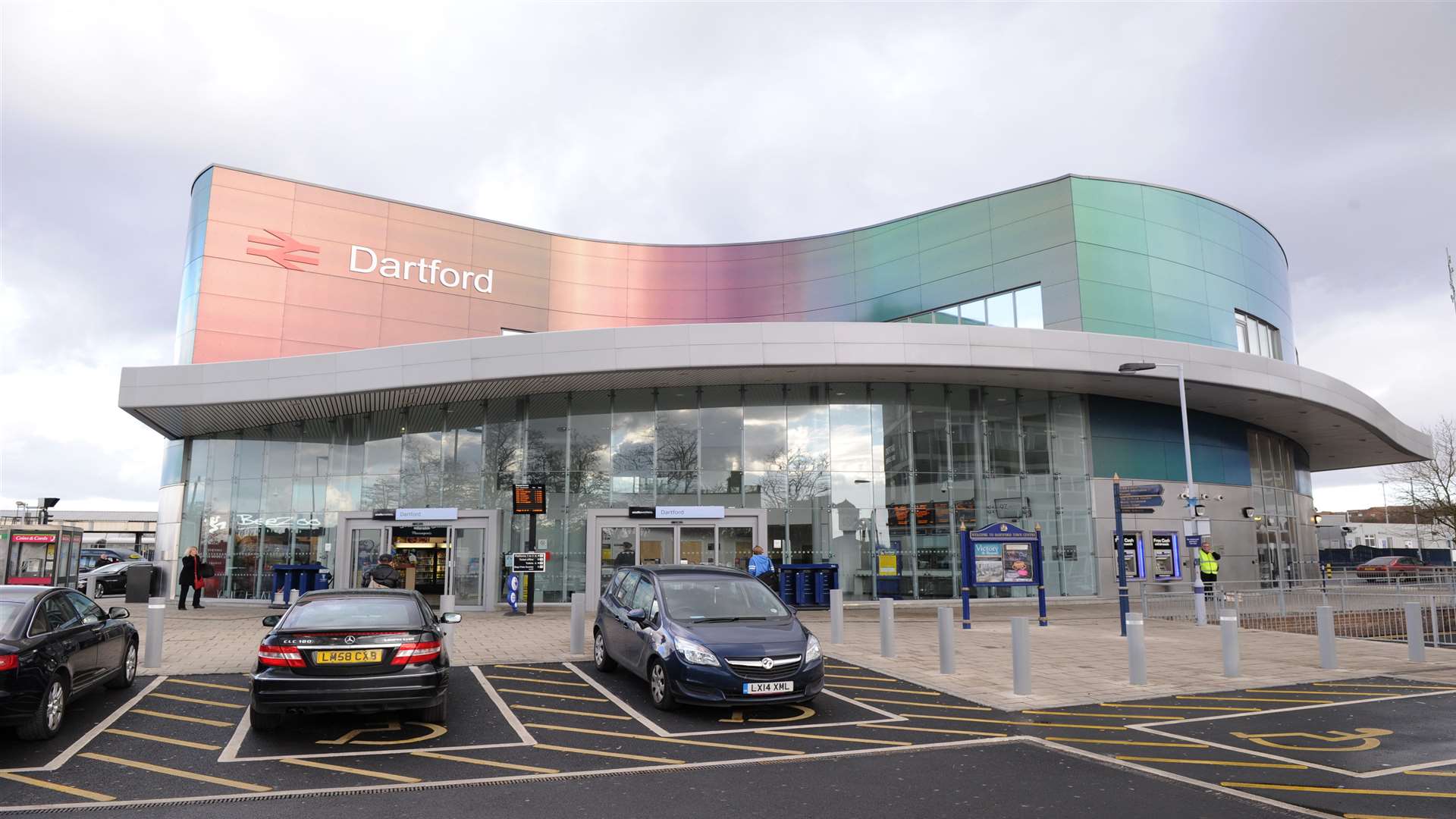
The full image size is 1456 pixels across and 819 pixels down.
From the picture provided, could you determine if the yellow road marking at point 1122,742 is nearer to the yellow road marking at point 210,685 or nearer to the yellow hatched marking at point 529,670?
the yellow hatched marking at point 529,670

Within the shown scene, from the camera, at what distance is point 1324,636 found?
523 inches

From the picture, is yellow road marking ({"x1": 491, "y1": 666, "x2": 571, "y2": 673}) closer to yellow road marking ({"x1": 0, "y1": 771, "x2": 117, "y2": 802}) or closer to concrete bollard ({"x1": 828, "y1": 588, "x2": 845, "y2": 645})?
concrete bollard ({"x1": 828, "y1": 588, "x2": 845, "y2": 645})

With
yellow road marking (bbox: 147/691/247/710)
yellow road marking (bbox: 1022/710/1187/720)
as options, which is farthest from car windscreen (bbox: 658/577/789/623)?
yellow road marking (bbox: 147/691/247/710)

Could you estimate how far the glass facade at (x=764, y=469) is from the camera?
80.0 feet

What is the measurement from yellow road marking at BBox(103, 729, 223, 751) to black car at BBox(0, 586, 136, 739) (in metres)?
0.50

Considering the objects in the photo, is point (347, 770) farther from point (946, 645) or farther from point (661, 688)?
point (946, 645)

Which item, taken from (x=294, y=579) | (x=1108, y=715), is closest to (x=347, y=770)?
(x=1108, y=715)

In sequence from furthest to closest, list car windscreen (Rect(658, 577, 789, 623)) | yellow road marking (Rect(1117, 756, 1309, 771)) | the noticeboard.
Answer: the noticeboard → car windscreen (Rect(658, 577, 789, 623)) → yellow road marking (Rect(1117, 756, 1309, 771))

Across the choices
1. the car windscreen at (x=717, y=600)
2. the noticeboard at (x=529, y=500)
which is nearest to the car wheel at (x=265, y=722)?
the car windscreen at (x=717, y=600)

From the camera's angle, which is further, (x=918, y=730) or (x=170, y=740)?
(x=918, y=730)

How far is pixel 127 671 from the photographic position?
10648mm

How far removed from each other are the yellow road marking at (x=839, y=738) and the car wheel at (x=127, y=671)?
7361 mm

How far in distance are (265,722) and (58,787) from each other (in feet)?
7.19

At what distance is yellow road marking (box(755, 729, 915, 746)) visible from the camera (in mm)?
8492
